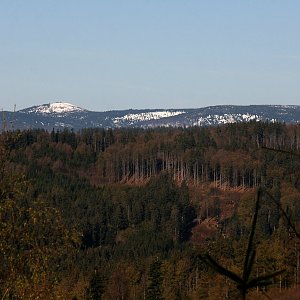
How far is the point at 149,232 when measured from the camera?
155m

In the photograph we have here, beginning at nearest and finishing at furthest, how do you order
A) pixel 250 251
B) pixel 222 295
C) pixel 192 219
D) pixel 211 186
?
pixel 250 251, pixel 222 295, pixel 192 219, pixel 211 186

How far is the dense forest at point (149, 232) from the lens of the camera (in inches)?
478

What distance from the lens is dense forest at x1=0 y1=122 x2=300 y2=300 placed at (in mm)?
12148

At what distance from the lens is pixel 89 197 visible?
7067 inches

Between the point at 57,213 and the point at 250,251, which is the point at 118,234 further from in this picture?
the point at 250,251

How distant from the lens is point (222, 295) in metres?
67.7

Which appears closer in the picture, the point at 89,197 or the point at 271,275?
the point at 271,275

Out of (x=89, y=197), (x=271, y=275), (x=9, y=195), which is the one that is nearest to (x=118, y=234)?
(x=89, y=197)

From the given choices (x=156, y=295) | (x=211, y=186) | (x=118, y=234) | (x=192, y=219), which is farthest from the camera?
(x=211, y=186)

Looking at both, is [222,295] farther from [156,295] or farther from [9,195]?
[9,195]

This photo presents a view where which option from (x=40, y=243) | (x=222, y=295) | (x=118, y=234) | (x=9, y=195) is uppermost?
(x=9, y=195)

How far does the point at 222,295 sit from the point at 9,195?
187 feet

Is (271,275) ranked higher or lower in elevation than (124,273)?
higher

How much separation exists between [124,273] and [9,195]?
82277 millimetres
